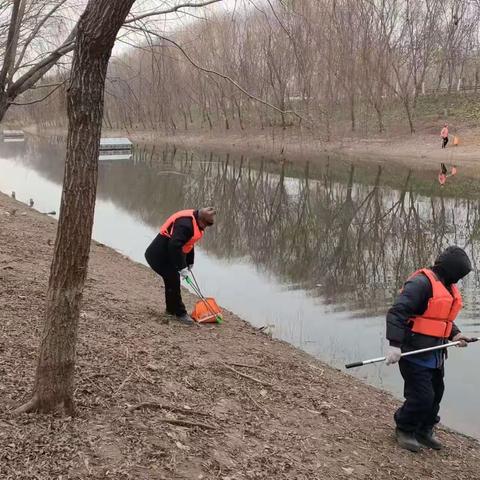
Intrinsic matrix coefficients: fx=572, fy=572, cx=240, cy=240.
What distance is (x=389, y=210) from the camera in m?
20.3

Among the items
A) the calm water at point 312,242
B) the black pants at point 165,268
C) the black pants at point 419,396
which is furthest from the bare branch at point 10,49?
the calm water at point 312,242

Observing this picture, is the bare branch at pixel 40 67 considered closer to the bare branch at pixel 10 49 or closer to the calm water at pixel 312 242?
the bare branch at pixel 10 49

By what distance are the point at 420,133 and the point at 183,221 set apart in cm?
3766

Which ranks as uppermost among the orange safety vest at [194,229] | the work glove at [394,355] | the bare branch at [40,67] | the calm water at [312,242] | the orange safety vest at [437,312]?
the bare branch at [40,67]

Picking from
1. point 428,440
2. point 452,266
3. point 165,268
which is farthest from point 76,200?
point 165,268

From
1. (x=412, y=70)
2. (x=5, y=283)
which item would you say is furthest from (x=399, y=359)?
(x=412, y=70)

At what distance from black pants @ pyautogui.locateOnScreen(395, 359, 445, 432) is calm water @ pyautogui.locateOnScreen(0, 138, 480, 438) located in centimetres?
182

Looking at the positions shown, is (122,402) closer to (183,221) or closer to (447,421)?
(183,221)

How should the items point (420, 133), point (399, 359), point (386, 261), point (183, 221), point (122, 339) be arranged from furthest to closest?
point (420, 133) < point (386, 261) < point (183, 221) < point (122, 339) < point (399, 359)

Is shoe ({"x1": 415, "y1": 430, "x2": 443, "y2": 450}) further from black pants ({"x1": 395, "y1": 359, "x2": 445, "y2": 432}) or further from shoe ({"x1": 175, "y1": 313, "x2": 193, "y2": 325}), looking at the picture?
shoe ({"x1": 175, "y1": 313, "x2": 193, "y2": 325})

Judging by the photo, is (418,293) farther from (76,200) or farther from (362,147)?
(362,147)

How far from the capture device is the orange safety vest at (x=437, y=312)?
15.1ft

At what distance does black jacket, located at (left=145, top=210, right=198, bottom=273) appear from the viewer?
725 cm

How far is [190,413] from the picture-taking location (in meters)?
4.38
